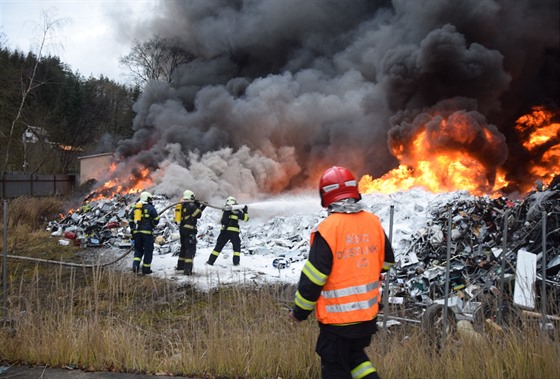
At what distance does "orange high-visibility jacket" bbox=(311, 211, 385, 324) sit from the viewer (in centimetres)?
247

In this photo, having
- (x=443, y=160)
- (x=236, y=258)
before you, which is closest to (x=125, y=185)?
(x=236, y=258)

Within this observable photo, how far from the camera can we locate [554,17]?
61.7 feet

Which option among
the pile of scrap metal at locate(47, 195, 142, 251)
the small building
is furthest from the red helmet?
the small building

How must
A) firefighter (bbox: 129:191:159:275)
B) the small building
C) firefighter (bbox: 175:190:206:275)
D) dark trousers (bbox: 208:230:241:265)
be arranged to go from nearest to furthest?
firefighter (bbox: 175:190:206:275) → firefighter (bbox: 129:191:159:275) → dark trousers (bbox: 208:230:241:265) → the small building

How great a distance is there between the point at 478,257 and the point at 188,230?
5.55m

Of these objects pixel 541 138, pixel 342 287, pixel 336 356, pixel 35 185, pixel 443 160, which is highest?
pixel 541 138

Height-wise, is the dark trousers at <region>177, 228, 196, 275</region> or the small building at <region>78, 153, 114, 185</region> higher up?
the small building at <region>78, 153, 114, 185</region>

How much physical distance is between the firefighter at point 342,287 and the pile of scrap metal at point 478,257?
239 centimetres

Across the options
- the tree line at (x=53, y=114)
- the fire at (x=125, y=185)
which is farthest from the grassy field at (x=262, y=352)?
the tree line at (x=53, y=114)

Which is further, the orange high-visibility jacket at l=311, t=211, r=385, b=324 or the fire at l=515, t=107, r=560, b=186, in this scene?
the fire at l=515, t=107, r=560, b=186

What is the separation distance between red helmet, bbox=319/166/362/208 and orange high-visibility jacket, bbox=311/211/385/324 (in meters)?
0.13

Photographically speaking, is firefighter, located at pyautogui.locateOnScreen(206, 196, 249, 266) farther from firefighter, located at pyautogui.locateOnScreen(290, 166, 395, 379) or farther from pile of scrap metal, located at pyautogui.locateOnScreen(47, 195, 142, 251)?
firefighter, located at pyautogui.locateOnScreen(290, 166, 395, 379)

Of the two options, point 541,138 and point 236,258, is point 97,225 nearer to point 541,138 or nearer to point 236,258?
point 236,258

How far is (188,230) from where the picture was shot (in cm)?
868
